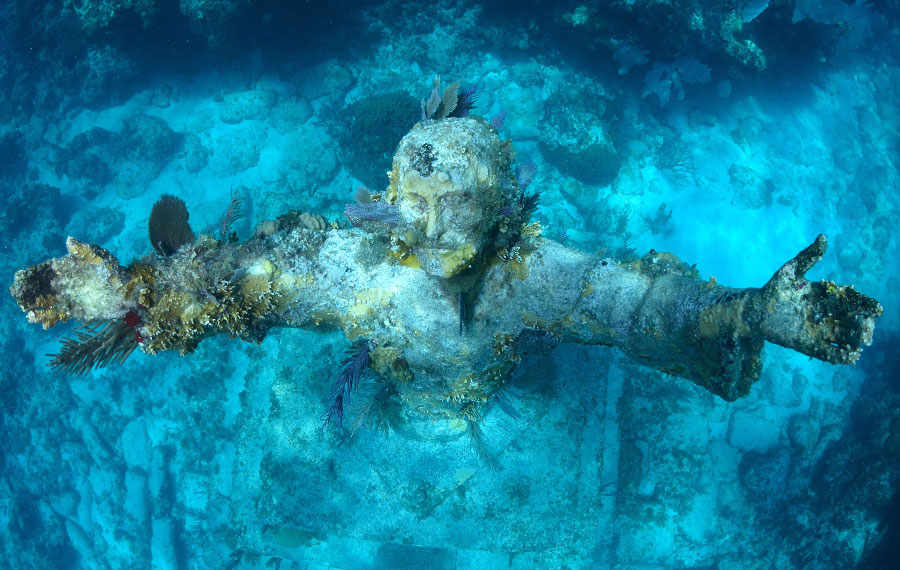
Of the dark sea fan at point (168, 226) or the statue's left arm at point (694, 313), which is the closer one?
the statue's left arm at point (694, 313)

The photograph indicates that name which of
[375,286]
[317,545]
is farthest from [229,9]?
[317,545]

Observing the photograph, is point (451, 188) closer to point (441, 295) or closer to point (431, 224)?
point (431, 224)

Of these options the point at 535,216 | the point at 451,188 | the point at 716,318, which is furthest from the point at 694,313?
the point at 535,216

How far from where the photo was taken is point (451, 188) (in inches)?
111

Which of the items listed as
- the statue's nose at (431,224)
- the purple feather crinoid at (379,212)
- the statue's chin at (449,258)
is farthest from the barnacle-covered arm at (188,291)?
the statue's nose at (431,224)

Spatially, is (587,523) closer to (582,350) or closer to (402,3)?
(582,350)

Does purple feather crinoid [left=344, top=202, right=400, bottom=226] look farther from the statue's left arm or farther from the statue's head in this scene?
the statue's left arm

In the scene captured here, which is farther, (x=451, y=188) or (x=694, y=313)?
(x=694, y=313)

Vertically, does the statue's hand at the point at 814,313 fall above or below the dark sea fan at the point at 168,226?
above

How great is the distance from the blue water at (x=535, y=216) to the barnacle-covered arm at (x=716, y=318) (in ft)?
9.02

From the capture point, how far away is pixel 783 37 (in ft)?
39.3

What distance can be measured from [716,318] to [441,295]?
6.55 ft

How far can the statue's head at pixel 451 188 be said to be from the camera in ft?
9.29

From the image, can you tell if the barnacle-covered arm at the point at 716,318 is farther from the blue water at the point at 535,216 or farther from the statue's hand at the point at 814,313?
the blue water at the point at 535,216
